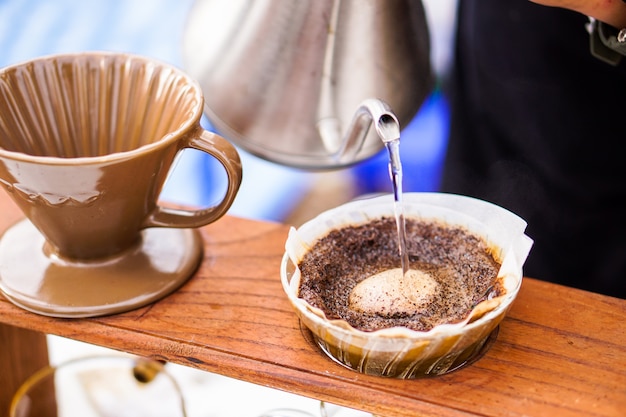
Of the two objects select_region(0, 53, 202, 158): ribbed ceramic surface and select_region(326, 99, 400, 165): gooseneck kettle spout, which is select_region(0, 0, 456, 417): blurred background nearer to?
select_region(326, 99, 400, 165): gooseneck kettle spout

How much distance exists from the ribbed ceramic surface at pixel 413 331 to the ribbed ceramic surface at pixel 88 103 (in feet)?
0.65

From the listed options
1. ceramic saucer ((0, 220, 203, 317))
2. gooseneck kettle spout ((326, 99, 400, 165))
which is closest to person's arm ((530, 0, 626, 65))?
gooseneck kettle spout ((326, 99, 400, 165))

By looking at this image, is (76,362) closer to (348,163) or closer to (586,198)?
(348,163)

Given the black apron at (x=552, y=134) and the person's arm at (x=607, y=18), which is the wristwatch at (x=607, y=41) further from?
the black apron at (x=552, y=134)

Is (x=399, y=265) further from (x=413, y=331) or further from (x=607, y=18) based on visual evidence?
(x=607, y=18)

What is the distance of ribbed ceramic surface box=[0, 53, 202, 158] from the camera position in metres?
0.71

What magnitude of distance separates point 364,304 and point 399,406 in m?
0.10

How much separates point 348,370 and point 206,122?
0.84 metres

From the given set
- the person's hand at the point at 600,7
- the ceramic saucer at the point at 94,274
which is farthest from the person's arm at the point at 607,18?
the ceramic saucer at the point at 94,274

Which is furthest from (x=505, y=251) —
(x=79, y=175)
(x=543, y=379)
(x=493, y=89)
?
(x=493, y=89)

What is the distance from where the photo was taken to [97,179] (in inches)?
23.8

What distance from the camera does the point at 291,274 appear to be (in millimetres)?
646

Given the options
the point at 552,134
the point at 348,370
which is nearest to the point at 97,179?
the point at 348,370

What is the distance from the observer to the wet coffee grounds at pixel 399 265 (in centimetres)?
Result: 61
